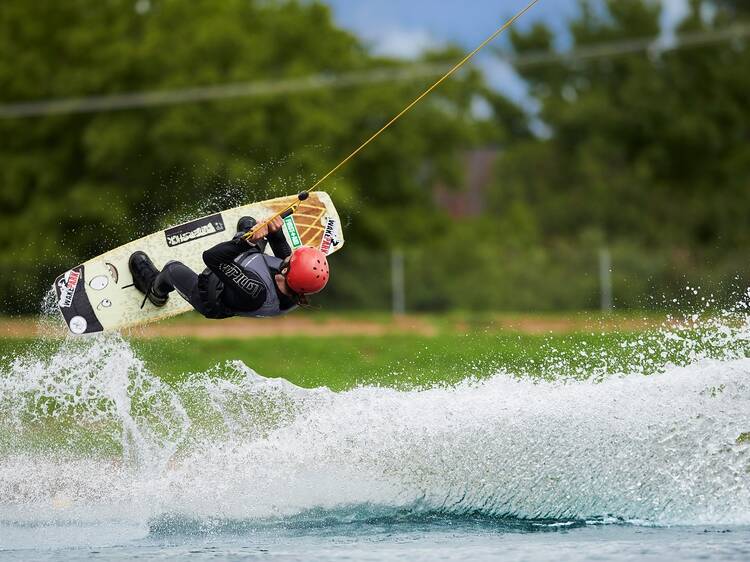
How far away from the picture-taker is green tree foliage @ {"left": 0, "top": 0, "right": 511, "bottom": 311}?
30.3 m

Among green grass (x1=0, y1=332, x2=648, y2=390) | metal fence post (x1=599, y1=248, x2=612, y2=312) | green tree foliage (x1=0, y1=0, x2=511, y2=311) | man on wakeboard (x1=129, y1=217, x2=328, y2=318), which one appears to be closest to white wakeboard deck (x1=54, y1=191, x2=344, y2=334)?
man on wakeboard (x1=129, y1=217, x2=328, y2=318)

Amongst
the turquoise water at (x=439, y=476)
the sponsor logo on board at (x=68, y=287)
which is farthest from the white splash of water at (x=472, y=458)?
the sponsor logo on board at (x=68, y=287)

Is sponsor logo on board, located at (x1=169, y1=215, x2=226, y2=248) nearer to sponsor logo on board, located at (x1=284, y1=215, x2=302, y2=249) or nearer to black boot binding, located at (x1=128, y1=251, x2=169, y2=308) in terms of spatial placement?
black boot binding, located at (x1=128, y1=251, x2=169, y2=308)

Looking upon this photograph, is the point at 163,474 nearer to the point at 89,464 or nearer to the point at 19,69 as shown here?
the point at 89,464

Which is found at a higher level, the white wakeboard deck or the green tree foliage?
the green tree foliage

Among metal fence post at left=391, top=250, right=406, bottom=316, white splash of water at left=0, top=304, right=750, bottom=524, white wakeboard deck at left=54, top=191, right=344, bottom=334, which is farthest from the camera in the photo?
metal fence post at left=391, top=250, right=406, bottom=316

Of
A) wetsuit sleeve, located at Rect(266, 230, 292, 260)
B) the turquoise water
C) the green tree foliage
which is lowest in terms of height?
the turquoise water

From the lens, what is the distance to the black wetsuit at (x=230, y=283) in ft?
28.0

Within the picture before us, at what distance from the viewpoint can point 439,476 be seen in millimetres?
7871

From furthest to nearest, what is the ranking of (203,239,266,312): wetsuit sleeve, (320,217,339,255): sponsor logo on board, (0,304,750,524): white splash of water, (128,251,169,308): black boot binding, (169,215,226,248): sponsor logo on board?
(320,217,339,255): sponsor logo on board
(169,215,226,248): sponsor logo on board
(128,251,169,308): black boot binding
(203,239,266,312): wetsuit sleeve
(0,304,750,524): white splash of water

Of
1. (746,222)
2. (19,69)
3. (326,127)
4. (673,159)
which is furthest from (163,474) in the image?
(673,159)

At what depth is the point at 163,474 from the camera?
8.14 metres

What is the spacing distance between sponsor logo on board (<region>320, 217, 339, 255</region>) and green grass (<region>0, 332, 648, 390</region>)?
114 inches

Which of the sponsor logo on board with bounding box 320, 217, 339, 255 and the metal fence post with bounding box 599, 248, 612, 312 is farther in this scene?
the metal fence post with bounding box 599, 248, 612, 312
